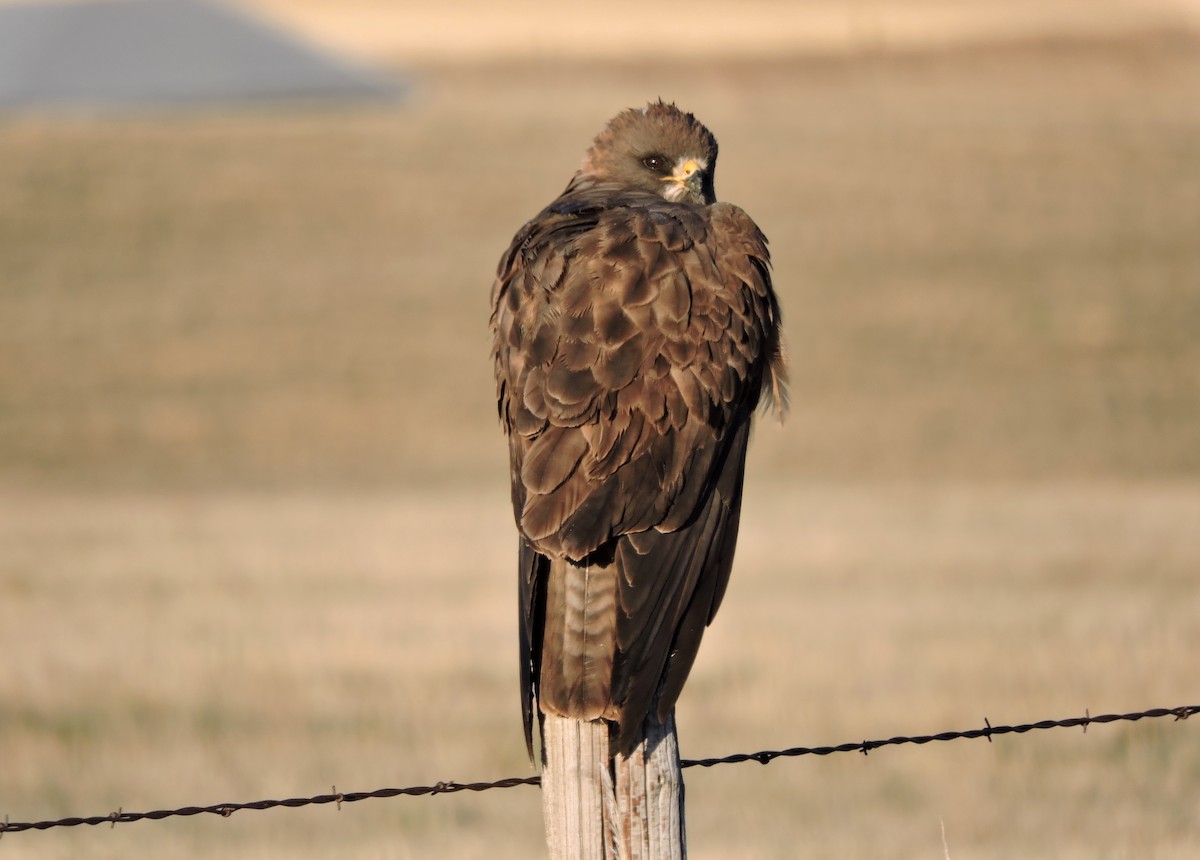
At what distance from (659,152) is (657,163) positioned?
0.04 metres

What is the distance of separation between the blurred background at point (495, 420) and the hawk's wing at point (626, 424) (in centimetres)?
265

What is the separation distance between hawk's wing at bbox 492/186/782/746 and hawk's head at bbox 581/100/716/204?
2.61ft

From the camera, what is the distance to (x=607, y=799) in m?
3.84

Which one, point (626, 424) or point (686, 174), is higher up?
point (686, 174)

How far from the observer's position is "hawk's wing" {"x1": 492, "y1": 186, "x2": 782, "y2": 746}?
4.16 metres

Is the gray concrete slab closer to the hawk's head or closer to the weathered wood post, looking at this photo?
the hawk's head

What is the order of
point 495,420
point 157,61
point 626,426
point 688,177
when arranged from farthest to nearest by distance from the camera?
1. point 157,61
2. point 495,420
3. point 688,177
4. point 626,426

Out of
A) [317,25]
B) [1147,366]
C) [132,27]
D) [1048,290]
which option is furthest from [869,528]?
[317,25]

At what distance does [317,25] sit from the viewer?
55.9 meters

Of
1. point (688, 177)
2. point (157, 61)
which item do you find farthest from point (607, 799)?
point (157, 61)

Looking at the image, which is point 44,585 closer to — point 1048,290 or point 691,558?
point 691,558

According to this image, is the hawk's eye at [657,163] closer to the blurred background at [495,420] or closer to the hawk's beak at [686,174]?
the hawk's beak at [686,174]

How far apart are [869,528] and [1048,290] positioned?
46.5ft

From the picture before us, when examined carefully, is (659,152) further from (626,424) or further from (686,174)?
(626,424)
